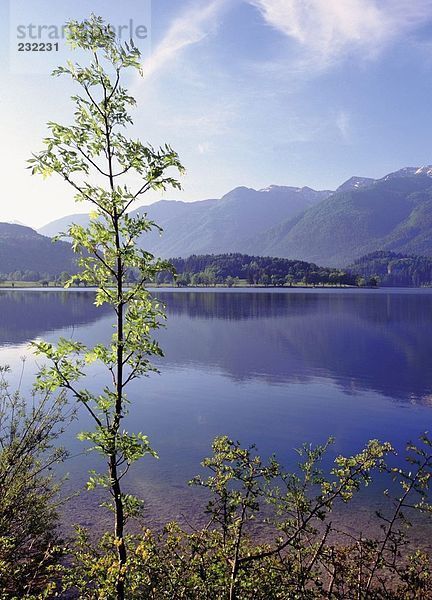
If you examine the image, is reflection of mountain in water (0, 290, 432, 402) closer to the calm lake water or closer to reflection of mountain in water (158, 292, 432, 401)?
reflection of mountain in water (158, 292, 432, 401)

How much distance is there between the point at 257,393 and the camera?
47375 millimetres

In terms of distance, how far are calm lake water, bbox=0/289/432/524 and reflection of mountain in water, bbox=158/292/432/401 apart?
204mm

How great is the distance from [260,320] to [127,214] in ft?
360

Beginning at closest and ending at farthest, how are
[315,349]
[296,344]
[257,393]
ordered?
[257,393] → [315,349] → [296,344]

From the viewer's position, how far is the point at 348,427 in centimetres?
3594

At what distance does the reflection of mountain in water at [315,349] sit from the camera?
182 feet

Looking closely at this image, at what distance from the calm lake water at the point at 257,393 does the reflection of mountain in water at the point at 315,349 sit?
20 centimetres

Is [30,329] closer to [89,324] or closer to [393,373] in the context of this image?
[89,324]

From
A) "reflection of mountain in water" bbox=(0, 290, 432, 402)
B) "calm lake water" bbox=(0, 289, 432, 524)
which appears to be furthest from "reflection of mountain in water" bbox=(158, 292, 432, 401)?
"calm lake water" bbox=(0, 289, 432, 524)

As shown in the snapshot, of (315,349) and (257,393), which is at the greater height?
→ (315,349)

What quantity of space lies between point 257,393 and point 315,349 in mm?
30786

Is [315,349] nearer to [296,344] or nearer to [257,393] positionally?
[296,344]

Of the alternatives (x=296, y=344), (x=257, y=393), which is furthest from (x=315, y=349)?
(x=257, y=393)

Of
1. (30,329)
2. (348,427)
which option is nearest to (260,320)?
(30,329)
